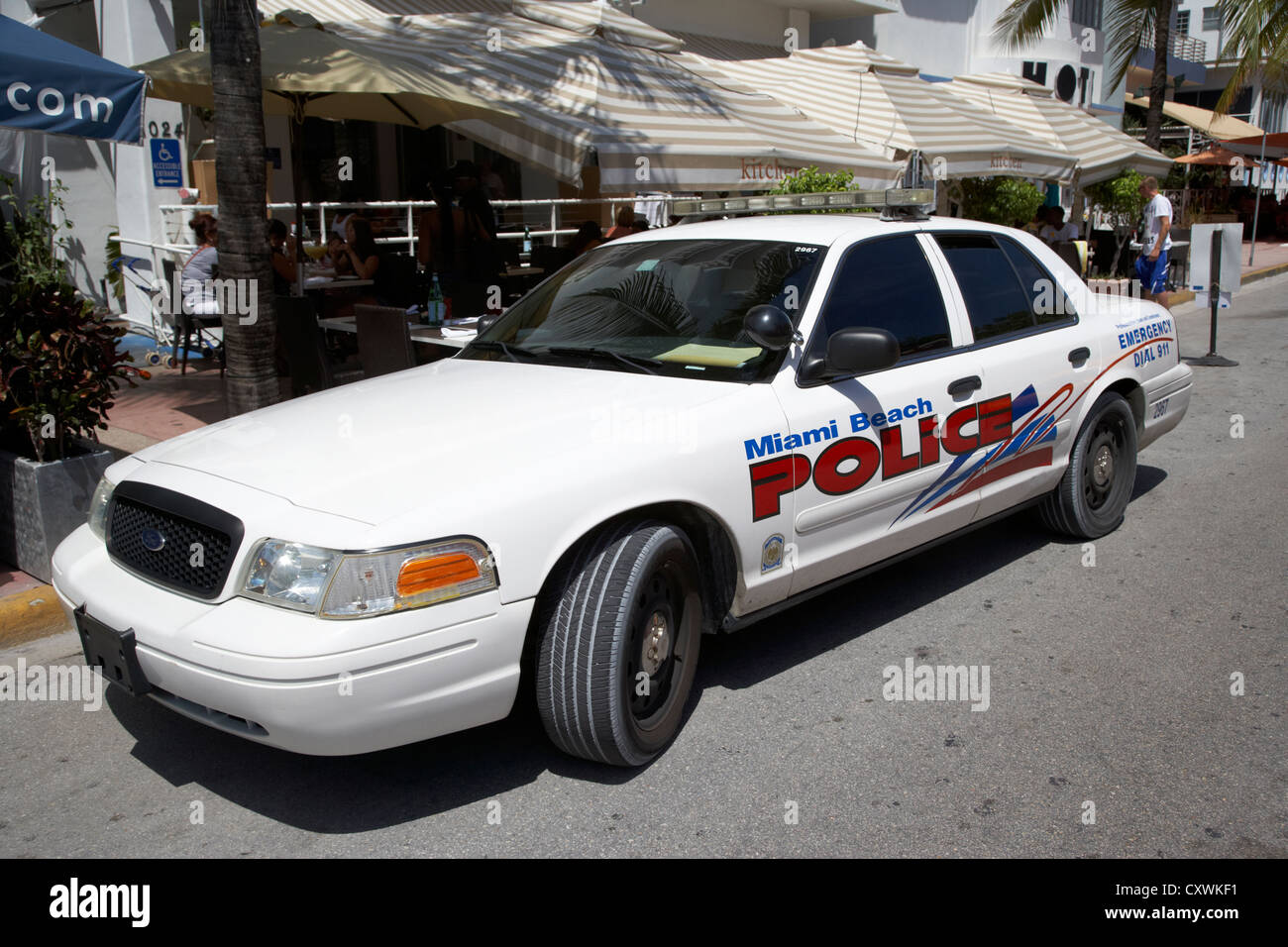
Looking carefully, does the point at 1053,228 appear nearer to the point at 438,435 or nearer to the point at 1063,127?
the point at 1063,127

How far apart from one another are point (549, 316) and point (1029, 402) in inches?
87.6

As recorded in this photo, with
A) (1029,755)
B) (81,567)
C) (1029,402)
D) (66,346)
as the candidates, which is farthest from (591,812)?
(66,346)

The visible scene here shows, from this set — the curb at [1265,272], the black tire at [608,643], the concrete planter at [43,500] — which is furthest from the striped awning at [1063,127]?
the black tire at [608,643]

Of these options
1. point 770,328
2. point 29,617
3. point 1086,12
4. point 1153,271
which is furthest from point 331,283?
point 1086,12

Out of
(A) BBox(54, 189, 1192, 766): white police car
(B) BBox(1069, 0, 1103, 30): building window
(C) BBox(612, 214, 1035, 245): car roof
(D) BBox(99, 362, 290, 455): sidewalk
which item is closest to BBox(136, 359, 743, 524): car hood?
(A) BBox(54, 189, 1192, 766): white police car

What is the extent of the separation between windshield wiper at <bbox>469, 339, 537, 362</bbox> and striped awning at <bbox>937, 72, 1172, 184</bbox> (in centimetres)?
1214

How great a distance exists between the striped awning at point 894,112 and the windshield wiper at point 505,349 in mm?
7038

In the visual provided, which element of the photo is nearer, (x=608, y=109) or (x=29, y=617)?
(x=29, y=617)

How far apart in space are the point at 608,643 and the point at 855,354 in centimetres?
144

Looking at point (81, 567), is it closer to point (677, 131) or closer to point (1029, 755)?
point (1029, 755)

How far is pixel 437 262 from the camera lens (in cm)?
938

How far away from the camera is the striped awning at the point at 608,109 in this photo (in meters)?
7.87

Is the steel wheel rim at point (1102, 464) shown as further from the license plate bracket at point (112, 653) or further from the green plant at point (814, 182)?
the green plant at point (814, 182)

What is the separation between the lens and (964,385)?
4.75m
